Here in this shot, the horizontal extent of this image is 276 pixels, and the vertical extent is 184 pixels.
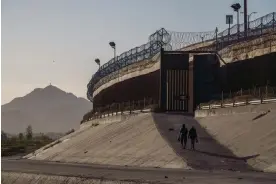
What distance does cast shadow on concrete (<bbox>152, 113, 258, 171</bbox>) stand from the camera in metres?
25.1

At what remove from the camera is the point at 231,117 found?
34812mm

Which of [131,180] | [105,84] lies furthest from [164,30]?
[131,180]

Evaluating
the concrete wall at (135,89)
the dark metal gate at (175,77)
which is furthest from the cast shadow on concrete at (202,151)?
the concrete wall at (135,89)

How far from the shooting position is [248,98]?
116ft

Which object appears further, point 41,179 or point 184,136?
point 184,136

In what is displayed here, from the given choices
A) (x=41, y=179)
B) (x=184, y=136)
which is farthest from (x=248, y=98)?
(x=41, y=179)

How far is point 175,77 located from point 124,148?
14.6 metres

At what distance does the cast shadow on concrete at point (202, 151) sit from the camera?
25.1 m

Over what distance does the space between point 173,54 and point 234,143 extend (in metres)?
18.9

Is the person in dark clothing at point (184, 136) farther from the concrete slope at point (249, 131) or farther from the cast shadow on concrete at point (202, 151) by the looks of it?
Result: the concrete slope at point (249, 131)

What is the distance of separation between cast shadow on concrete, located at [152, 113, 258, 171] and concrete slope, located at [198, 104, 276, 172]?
0.39 m

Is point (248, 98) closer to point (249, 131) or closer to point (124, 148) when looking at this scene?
point (249, 131)

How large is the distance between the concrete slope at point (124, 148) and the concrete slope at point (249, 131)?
10.3ft

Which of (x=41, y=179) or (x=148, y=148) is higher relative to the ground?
(x=148, y=148)
